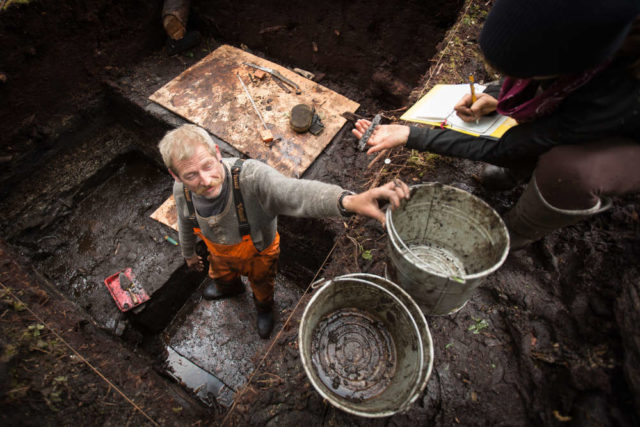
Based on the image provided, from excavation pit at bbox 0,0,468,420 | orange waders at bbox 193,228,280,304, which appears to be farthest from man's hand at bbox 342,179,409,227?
excavation pit at bbox 0,0,468,420

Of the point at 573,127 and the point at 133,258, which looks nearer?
the point at 573,127

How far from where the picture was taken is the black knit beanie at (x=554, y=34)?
3.77ft

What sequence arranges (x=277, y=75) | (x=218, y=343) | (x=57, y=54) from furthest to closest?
(x=277, y=75), (x=57, y=54), (x=218, y=343)

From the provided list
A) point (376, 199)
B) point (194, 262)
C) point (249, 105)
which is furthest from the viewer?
point (249, 105)

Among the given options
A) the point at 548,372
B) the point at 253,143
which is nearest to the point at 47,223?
the point at 253,143

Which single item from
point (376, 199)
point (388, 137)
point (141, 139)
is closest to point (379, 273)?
point (376, 199)

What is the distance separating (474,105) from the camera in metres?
2.24

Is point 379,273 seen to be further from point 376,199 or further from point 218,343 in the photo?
point 218,343

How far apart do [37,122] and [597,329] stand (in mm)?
5806

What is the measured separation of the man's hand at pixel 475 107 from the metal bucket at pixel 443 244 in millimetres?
739

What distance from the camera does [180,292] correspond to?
3.60 m

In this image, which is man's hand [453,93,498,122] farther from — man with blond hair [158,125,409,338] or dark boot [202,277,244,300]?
dark boot [202,277,244,300]

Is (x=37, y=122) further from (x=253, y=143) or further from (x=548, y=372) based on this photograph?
(x=548, y=372)

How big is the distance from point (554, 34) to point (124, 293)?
3932 millimetres
